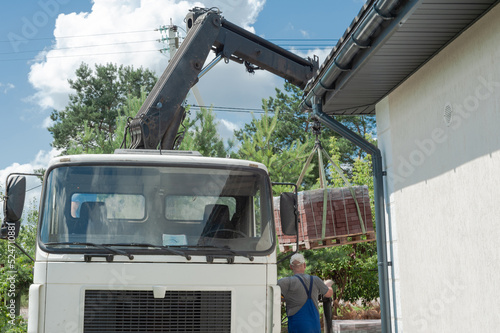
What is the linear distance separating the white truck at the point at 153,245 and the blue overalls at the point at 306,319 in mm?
1308

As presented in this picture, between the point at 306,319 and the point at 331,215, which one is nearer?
the point at 306,319

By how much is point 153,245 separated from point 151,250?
5 centimetres

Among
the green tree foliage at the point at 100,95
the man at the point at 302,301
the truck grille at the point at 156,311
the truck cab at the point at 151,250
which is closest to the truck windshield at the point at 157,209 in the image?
the truck cab at the point at 151,250

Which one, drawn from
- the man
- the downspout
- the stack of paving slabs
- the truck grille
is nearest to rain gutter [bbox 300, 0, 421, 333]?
the downspout

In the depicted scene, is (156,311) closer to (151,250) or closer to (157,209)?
(151,250)

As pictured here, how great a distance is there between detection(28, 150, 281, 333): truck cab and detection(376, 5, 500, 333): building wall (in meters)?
1.95

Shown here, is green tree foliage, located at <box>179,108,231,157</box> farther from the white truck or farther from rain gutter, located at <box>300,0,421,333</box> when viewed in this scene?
the white truck

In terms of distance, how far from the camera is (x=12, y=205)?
5383 mm

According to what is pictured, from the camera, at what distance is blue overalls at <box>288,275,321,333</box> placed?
21.8ft

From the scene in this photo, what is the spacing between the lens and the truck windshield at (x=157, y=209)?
17.3 feet

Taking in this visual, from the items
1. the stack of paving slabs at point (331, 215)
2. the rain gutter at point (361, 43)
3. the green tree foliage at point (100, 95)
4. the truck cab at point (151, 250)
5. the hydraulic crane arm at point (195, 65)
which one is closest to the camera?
the truck cab at point (151, 250)

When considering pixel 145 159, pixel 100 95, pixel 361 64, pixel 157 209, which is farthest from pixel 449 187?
pixel 100 95

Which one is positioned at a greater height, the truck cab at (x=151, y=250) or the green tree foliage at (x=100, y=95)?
the green tree foliage at (x=100, y=95)

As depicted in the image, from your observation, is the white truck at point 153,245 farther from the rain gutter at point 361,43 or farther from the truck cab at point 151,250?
the rain gutter at point 361,43
